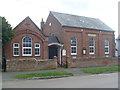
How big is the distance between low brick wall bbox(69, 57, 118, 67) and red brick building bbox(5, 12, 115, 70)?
323cm

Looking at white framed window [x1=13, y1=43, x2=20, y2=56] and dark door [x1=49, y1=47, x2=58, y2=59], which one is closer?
white framed window [x1=13, y1=43, x2=20, y2=56]

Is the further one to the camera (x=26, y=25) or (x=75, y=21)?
(x=75, y=21)

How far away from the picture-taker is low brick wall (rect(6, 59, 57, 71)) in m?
17.2

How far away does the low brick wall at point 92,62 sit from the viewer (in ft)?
72.6

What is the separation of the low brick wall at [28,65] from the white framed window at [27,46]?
3.94 m

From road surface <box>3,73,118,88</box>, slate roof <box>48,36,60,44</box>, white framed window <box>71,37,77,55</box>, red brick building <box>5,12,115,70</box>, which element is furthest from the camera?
white framed window <box>71,37,77,55</box>

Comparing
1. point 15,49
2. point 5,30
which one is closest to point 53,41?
point 15,49

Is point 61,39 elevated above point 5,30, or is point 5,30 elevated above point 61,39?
point 5,30

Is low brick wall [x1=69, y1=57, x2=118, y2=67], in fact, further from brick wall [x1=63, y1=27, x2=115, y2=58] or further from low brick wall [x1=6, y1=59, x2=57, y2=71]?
brick wall [x1=63, y1=27, x2=115, y2=58]

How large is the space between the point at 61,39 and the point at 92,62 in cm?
586

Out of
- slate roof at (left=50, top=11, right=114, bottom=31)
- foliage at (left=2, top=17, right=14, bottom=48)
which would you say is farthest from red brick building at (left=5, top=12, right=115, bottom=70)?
foliage at (left=2, top=17, right=14, bottom=48)

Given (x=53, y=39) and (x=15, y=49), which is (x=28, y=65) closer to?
(x=15, y=49)

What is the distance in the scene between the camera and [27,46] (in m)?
22.4

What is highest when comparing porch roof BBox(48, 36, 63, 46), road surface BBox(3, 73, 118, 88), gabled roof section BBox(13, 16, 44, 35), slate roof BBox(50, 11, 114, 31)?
slate roof BBox(50, 11, 114, 31)
